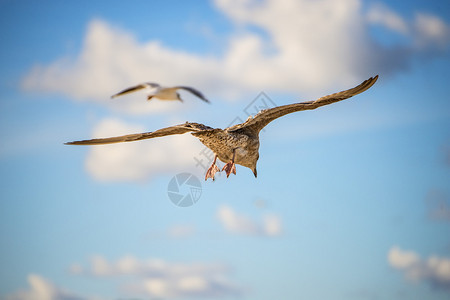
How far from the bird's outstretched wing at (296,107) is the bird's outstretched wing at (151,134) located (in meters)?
1.49

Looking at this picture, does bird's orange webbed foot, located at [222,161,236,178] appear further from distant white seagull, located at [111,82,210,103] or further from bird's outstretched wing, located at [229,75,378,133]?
distant white seagull, located at [111,82,210,103]

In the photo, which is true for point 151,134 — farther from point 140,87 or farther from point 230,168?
point 140,87

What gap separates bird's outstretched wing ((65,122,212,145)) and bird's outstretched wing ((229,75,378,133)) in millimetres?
1490

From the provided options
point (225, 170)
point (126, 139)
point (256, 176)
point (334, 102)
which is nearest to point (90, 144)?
point (126, 139)

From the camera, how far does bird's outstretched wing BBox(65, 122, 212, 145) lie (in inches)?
537

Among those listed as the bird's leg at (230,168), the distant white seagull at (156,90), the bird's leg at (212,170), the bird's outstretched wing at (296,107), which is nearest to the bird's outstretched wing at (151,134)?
the bird's outstretched wing at (296,107)

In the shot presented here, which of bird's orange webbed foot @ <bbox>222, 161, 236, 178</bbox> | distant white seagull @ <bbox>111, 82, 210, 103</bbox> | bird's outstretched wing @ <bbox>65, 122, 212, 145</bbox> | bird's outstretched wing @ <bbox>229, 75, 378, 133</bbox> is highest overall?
bird's outstretched wing @ <bbox>229, 75, 378, 133</bbox>

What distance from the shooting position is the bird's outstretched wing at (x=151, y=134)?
13.6 metres

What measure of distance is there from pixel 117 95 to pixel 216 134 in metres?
6.94

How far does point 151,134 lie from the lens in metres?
13.8

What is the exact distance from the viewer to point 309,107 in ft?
48.8

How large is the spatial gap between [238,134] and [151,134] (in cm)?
278

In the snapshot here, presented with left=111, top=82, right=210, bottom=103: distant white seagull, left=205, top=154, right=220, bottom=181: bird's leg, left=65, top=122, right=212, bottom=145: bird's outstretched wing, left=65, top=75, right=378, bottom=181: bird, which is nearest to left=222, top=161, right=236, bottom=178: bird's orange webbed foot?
left=65, top=75, right=378, bottom=181: bird

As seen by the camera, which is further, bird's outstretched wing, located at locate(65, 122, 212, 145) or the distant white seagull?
bird's outstretched wing, located at locate(65, 122, 212, 145)
